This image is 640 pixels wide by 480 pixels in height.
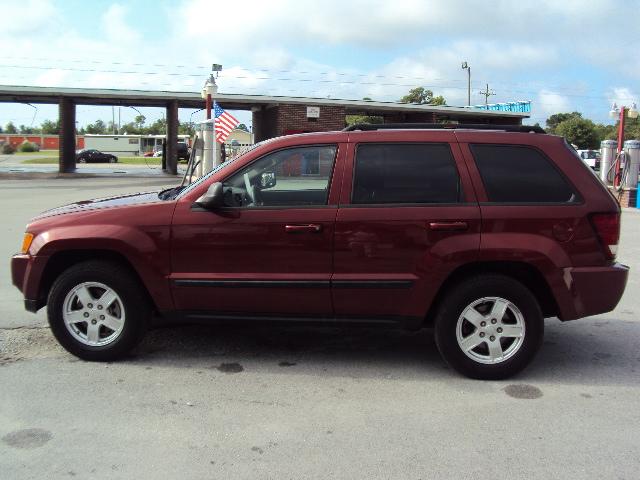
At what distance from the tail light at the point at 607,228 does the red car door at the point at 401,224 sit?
2.83ft

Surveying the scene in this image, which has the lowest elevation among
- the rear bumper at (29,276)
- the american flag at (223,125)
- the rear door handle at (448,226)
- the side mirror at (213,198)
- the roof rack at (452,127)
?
the rear bumper at (29,276)

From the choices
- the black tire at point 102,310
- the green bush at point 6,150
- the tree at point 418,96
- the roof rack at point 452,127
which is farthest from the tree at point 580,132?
the green bush at point 6,150

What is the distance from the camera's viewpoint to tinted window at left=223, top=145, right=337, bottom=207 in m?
4.32

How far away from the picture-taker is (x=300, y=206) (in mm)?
4258

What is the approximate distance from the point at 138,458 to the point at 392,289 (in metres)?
2.03

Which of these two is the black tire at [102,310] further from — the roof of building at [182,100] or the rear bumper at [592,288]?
the roof of building at [182,100]

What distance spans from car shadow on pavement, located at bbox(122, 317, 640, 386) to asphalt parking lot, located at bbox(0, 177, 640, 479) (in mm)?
18

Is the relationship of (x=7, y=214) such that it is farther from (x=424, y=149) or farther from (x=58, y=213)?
(x=424, y=149)

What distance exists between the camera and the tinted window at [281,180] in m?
4.32

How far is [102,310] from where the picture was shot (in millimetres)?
4496

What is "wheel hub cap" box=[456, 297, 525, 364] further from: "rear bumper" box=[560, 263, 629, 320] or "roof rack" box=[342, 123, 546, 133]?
"roof rack" box=[342, 123, 546, 133]

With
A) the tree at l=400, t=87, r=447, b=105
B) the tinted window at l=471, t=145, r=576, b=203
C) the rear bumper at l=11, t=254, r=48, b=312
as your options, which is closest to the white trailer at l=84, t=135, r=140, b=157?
the tree at l=400, t=87, r=447, b=105

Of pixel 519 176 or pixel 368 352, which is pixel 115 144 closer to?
pixel 368 352

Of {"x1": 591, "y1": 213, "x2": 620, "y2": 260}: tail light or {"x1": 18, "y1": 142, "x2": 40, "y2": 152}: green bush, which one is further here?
{"x1": 18, "y1": 142, "x2": 40, "y2": 152}: green bush
